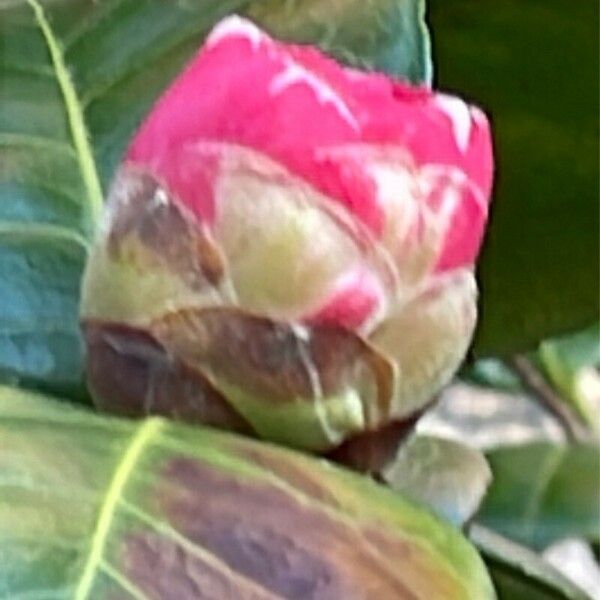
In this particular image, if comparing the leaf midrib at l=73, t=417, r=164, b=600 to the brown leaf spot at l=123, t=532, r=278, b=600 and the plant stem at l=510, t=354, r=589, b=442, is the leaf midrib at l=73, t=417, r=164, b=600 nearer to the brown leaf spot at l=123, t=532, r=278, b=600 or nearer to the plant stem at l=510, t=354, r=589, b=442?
the brown leaf spot at l=123, t=532, r=278, b=600

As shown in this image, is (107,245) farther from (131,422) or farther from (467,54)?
(467,54)

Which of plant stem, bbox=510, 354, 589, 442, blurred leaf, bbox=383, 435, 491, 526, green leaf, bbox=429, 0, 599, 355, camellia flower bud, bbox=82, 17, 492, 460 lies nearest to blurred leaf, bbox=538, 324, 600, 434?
plant stem, bbox=510, 354, 589, 442

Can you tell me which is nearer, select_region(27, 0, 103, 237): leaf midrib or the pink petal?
the pink petal

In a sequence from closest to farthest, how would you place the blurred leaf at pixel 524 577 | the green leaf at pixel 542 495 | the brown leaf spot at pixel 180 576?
the brown leaf spot at pixel 180 576 < the blurred leaf at pixel 524 577 < the green leaf at pixel 542 495

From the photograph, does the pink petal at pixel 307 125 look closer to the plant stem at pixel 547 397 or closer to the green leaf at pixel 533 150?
the green leaf at pixel 533 150

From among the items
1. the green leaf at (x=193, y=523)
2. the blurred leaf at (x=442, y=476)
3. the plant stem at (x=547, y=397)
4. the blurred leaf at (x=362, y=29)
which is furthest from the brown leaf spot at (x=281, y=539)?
the plant stem at (x=547, y=397)

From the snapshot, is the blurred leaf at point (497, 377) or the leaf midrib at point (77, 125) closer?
the leaf midrib at point (77, 125)

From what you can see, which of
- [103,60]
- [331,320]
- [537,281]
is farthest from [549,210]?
[331,320]
